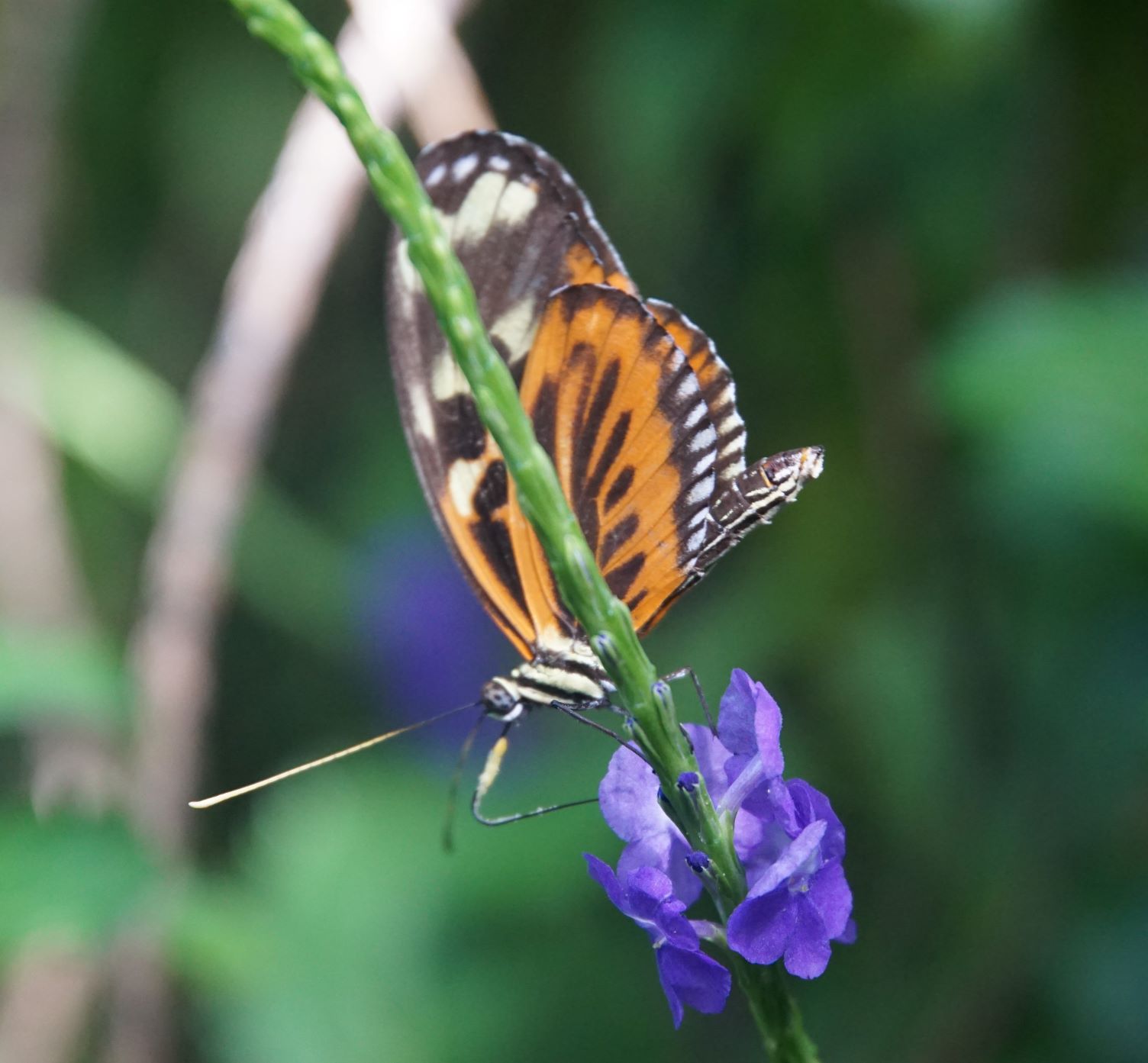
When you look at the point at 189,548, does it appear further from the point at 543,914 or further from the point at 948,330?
the point at 948,330

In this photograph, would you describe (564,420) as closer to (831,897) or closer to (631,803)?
(631,803)

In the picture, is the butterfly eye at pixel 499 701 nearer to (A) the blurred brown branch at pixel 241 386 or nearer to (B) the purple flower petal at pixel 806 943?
(B) the purple flower petal at pixel 806 943

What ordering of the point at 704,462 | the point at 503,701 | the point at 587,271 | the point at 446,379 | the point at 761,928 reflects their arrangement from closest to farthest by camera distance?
the point at 761,928, the point at 704,462, the point at 503,701, the point at 587,271, the point at 446,379

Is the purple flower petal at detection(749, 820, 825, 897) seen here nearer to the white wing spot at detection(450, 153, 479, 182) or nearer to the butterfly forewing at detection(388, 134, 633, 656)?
the butterfly forewing at detection(388, 134, 633, 656)

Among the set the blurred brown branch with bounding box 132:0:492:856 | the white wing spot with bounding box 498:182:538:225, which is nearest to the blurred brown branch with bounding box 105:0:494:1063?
the blurred brown branch with bounding box 132:0:492:856

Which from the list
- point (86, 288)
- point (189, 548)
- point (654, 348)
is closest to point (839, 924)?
point (654, 348)

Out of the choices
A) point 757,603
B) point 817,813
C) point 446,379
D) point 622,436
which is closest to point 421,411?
point 446,379
